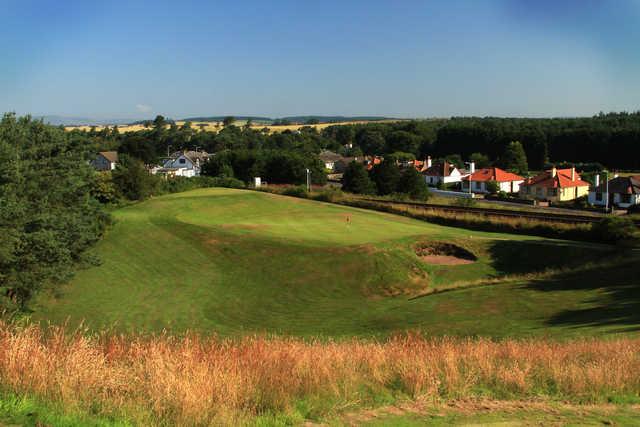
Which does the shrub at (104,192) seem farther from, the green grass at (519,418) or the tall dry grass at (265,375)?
the green grass at (519,418)

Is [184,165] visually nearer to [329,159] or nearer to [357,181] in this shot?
[329,159]

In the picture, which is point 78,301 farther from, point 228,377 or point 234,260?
point 228,377

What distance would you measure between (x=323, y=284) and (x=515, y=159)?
295 ft

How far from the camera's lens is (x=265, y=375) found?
801 cm

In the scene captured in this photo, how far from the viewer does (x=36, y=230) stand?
25406 millimetres

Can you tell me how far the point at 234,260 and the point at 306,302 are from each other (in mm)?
7202

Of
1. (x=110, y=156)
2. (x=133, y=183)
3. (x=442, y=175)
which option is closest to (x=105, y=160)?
(x=110, y=156)

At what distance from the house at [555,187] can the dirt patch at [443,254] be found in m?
45.4

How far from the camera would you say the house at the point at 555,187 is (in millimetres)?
70875

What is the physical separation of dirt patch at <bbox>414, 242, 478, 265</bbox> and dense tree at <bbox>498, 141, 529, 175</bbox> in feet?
260

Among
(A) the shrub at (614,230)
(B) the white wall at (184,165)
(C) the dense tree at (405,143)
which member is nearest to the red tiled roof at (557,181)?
(A) the shrub at (614,230)

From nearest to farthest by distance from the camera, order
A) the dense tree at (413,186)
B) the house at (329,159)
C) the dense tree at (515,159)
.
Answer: the dense tree at (413,186)
the dense tree at (515,159)
the house at (329,159)

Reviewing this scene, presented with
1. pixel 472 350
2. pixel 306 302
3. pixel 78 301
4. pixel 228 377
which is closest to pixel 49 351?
pixel 228 377

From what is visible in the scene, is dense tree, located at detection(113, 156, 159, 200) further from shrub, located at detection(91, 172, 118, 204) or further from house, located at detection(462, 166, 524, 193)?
house, located at detection(462, 166, 524, 193)
